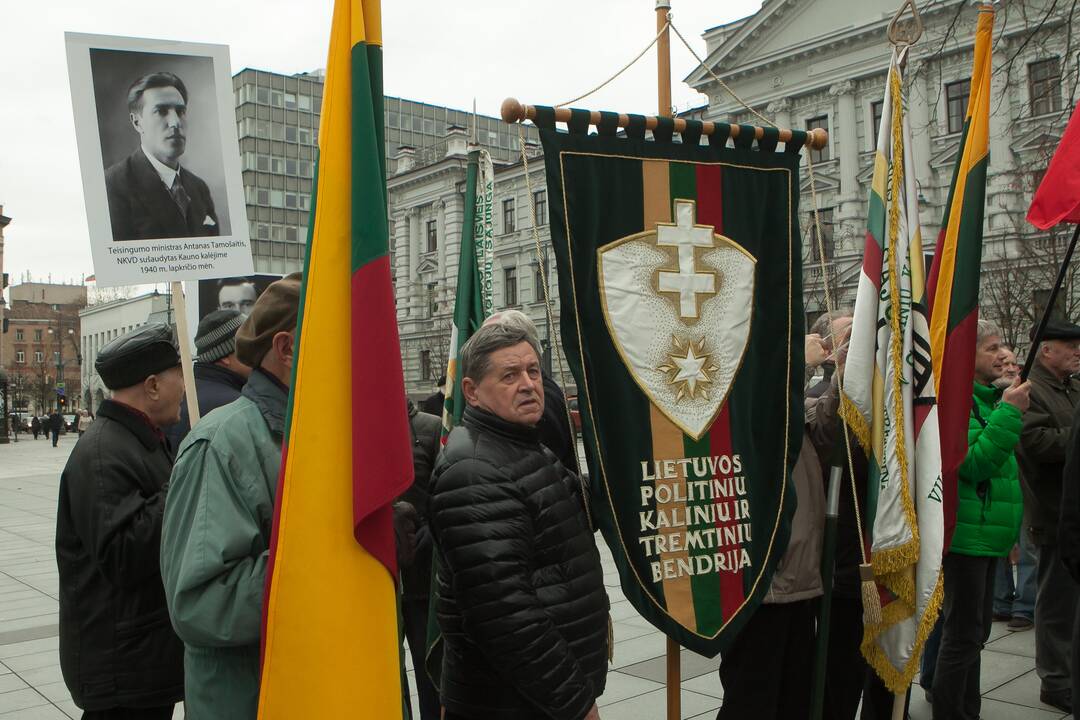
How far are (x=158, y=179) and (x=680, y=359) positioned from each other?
2.42 m

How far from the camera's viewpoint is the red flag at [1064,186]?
14.9 feet

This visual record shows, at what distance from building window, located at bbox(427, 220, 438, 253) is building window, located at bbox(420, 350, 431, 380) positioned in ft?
18.4

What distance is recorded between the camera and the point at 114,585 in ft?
9.64

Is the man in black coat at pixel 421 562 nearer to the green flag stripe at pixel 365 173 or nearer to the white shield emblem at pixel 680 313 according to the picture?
the white shield emblem at pixel 680 313

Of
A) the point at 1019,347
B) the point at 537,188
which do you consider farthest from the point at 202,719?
the point at 537,188

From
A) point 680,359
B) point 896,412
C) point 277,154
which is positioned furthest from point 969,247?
point 277,154

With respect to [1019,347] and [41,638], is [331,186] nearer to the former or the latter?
[41,638]

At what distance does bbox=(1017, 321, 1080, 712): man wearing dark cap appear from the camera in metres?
4.94

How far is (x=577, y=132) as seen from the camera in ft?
10.5

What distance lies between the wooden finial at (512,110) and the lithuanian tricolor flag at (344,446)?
0.64 metres

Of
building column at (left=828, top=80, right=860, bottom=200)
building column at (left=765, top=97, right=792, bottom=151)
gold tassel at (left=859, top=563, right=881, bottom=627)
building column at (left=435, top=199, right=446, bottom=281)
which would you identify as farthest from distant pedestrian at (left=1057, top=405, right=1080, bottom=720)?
building column at (left=435, top=199, right=446, bottom=281)

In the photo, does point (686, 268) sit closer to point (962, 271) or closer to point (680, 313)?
point (680, 313)

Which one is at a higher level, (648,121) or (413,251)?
(413,251)

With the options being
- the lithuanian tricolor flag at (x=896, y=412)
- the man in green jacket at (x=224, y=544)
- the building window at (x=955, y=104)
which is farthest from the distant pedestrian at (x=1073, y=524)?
the building window at (x=955, y=104)
